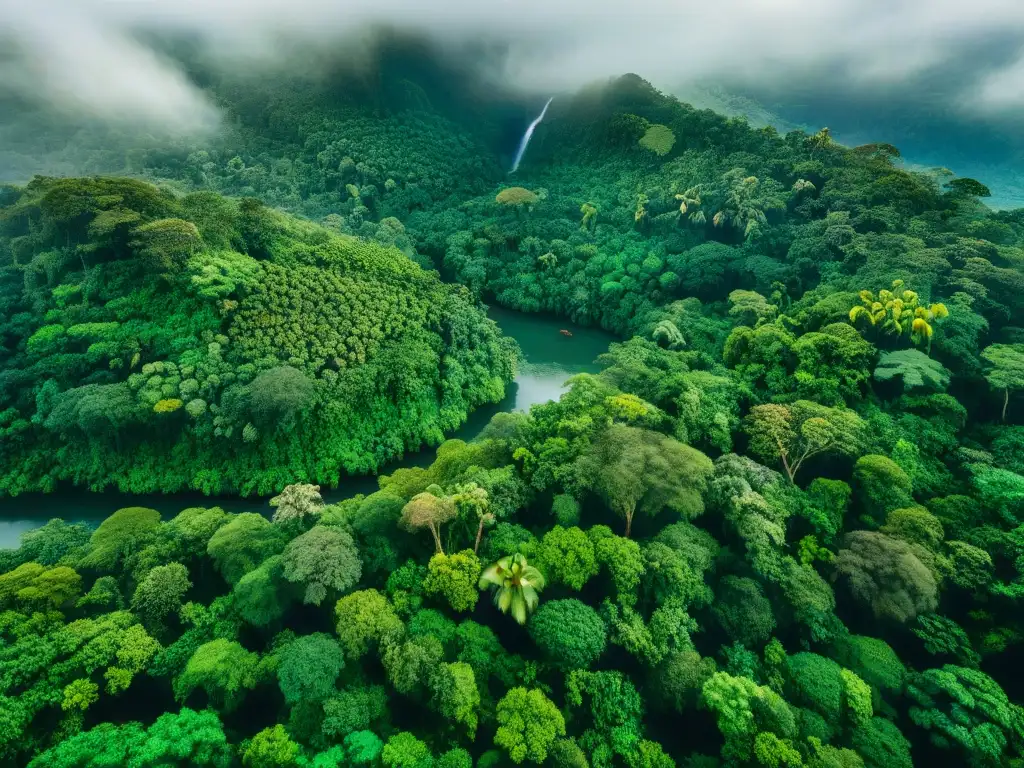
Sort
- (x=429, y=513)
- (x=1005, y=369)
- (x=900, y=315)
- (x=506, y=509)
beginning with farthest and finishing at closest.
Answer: (x=900, y=315), (x=1005, y=369), (x=506, y=509), (x=429, y=513)

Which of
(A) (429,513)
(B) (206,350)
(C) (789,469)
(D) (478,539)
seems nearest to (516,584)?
(D) (478,539)

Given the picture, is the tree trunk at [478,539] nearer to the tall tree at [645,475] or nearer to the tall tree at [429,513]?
the tall tree at [429,513]

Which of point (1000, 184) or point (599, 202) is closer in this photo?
point (599, 202)

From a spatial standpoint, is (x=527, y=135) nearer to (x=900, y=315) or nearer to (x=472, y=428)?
(x=472, y=428)

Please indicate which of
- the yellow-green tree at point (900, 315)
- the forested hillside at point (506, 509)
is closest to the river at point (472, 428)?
the forested hillside at point (506, 509)

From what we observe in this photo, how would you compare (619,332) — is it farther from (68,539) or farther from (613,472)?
(68,539)

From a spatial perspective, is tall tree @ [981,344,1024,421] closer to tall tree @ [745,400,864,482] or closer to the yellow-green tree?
the yellow-green tree

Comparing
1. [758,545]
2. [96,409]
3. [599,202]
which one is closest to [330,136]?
[599,202]
